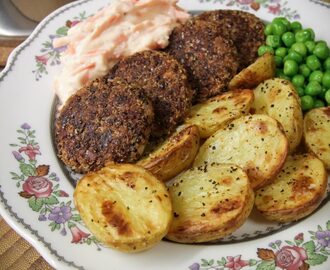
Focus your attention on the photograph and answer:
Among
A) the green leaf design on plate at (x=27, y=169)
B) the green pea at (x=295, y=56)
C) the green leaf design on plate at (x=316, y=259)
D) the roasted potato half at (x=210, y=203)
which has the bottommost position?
the green leaf design on plate at (x=316, y=259)

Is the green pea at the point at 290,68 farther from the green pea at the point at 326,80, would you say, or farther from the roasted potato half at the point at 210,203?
the roasted potato half at the point at 210,203

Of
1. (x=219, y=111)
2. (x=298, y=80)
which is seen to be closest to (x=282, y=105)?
(x=219, y=111)

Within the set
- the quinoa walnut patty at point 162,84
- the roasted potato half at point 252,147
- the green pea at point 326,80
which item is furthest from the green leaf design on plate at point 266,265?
the green pea at point 326,80

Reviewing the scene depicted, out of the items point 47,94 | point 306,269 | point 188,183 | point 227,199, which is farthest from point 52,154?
point 306,269

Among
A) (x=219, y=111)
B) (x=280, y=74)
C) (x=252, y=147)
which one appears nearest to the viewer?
(x=252, y=147)

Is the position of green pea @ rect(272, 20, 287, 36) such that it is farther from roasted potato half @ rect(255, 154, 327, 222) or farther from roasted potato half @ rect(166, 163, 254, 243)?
roasted potato half @ rect(166, 163, 254, 243)

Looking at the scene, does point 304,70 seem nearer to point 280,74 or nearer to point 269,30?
point 280,74
